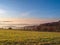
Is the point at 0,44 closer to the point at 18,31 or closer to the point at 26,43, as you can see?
the point at 26,43

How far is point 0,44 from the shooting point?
1758 centimetres

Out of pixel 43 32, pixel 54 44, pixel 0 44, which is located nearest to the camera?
pixel 0 44

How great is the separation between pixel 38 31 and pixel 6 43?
404 inches

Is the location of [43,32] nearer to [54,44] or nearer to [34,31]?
[34,31]

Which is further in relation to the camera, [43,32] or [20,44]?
[43,32]

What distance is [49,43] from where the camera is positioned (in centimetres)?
1920

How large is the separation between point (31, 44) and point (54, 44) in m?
2.64

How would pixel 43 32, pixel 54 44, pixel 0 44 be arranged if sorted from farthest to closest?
pixel 43 32 → pixel 54 44 → pixel 0 44

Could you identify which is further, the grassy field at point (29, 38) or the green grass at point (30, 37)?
the green grass at point (30, 37)

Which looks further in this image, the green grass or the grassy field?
the green grass

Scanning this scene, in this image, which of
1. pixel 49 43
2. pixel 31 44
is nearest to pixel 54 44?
pixel 49 43

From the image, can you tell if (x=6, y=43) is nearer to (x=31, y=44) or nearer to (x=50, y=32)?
(x=31, y=44)

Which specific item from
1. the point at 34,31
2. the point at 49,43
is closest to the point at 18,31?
the point at 34,31

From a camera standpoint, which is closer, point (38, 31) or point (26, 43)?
point (26, 43)
